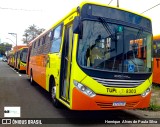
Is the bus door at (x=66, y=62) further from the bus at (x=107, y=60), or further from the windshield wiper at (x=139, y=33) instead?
the windshield wiper at (x=139, y=33)

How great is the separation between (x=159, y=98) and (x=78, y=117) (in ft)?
17.2

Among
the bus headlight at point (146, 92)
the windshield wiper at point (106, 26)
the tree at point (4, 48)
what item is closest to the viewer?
the windshield wiper at point (106, 26)

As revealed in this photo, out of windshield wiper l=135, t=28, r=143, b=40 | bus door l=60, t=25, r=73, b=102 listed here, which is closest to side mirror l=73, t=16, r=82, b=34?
bus door l=60, t=25, r=73, b=102

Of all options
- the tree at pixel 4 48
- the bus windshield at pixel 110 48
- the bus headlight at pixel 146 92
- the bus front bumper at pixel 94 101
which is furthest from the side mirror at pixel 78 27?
the tree at pixel 4 48

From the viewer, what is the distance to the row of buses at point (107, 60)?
710cm

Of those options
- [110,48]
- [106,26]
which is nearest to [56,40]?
[106,26]

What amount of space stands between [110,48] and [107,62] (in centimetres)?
39

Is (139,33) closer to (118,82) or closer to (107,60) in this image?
(107,60)

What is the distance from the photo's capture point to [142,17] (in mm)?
8219

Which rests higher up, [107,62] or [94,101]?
[107,62]

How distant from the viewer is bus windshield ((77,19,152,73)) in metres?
7.24

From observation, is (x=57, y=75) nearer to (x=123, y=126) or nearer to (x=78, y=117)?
(x=78, y=117)

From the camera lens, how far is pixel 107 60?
733 centimetres

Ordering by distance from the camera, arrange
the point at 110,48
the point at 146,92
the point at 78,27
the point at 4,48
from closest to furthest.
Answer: the point at 78,27 < the point at 110,48 < the point at 146,92 < the point at 4,48
